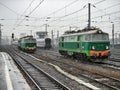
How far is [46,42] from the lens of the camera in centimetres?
7481

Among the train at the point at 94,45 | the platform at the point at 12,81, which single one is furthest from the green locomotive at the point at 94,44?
the platform at the point at 12,81

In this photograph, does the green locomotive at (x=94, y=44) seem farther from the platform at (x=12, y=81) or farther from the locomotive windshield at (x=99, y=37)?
the platform at (x=12, y=81)

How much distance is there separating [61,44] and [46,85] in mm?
Answer: 24315

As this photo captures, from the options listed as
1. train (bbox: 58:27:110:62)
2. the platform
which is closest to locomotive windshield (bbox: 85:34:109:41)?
train (bbox: 58:27:110:62)

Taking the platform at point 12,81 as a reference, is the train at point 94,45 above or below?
above

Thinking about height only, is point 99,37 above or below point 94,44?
above

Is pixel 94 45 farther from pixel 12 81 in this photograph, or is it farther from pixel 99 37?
pixel 12 81

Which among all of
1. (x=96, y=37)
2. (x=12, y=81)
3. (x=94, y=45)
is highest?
(x=96, y=37)

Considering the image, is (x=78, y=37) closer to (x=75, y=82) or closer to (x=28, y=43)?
(x=75, y=82)

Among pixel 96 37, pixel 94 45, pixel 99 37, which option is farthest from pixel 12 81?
pixel 99 37

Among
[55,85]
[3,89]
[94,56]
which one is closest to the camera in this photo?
[3,89]

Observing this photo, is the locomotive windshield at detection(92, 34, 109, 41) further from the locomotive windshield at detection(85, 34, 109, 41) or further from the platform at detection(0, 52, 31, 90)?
the platform at detection(0, 52, 31, 90)

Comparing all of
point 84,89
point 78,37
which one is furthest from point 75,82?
point 78,37

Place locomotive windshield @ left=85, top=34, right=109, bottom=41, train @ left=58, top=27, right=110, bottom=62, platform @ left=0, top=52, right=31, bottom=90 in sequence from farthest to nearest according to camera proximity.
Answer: locomotive windshield @ left=85, top=34, right=109, bottom=41 < train @ left=58, top=27, right=110, bottom=62 < platform @ left=0, top=52, right=31, bottom=90
